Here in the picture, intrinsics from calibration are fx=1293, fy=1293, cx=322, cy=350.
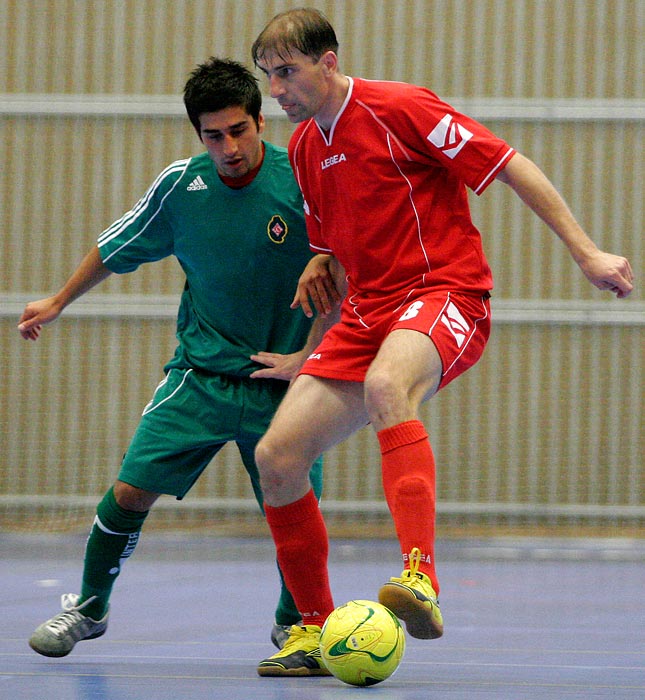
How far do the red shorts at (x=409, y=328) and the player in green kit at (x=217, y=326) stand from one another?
16.5 inches

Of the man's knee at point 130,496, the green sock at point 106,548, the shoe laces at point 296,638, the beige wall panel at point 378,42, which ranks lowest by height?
the shoe laces at point 296,638

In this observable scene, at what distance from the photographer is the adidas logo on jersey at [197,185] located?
388cm

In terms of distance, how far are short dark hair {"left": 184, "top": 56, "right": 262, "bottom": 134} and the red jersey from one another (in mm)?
Answer: 400

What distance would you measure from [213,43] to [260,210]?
12.2ft

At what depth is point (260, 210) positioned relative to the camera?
12.7ft

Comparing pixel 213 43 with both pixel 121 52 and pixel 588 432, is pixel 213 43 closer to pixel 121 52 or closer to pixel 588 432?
pixel 121 52

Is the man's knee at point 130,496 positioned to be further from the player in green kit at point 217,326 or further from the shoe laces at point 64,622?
the shoe laces at point 64,622

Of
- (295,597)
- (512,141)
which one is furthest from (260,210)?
(512,141)

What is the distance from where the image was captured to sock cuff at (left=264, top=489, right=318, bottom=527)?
3.47 metres

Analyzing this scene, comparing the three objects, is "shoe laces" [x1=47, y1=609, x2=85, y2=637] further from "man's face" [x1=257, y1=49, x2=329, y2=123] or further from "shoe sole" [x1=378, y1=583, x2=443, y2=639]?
"man's face" [x1=257, y1=49, x2=329, y2=123]

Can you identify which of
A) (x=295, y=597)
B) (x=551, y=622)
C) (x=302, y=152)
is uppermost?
(x=302, y=152)

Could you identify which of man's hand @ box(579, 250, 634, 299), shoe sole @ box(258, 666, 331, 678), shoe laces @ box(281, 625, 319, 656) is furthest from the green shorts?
man's hand @ box(579, 250, 634, 299)

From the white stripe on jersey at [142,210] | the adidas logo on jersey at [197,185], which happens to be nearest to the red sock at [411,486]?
the adidas logo on jersey at [197,185]

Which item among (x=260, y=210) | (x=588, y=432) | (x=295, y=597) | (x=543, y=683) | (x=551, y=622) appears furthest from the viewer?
(x=588, y=432)
